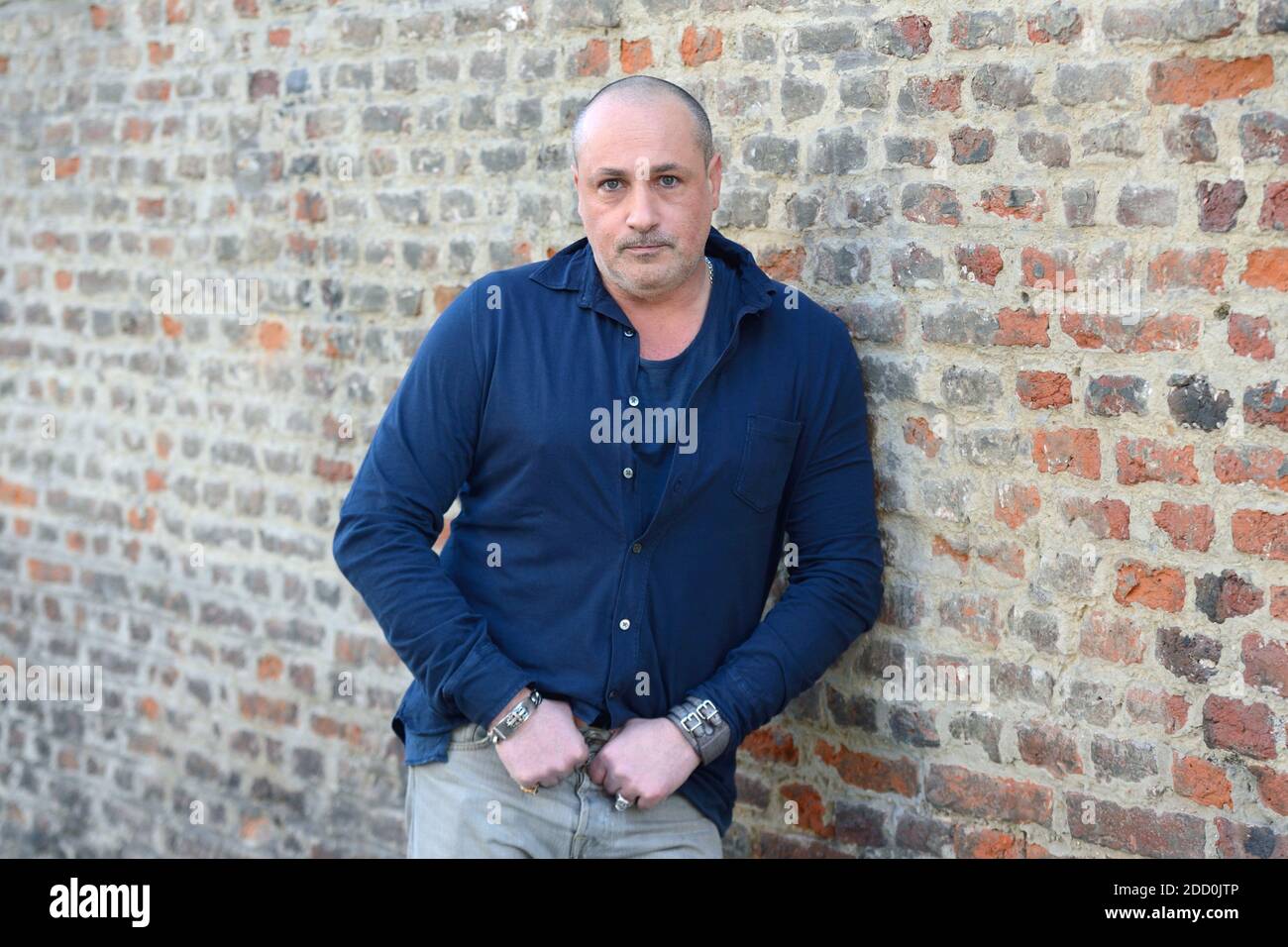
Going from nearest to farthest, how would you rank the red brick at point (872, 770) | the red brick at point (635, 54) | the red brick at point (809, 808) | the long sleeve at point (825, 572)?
the long sleeve at point (825, 572)
the red brick at point (872, 770)
the red brick at point (809, 808)
the red brick at point (635, 54)

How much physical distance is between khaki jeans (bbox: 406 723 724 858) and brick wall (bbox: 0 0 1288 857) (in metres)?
0.66

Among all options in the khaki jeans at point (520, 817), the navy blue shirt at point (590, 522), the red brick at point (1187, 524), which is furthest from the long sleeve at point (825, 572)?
the red brick at point (1187, 524)

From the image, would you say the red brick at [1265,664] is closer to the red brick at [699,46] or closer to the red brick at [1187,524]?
the red brick at [1187,524]

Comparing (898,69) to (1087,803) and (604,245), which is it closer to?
(604,245)

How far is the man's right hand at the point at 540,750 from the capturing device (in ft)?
8.98

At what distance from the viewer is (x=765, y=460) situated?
291 centimetres

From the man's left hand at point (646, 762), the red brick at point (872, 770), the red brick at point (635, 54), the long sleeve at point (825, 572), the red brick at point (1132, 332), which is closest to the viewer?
the red brick at point (1132, 332)

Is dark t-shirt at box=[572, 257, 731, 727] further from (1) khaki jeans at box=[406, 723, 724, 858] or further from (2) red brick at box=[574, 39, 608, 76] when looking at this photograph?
(2) red brick at box=[574, 39, 608, 76]

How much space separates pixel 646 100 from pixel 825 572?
1.02 m

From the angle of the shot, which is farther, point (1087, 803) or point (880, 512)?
point (880, 512)

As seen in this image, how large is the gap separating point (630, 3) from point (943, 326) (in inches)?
46.9

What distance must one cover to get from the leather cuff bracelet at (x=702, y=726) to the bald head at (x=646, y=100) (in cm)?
109

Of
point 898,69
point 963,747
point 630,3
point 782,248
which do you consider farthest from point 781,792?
point 630,3

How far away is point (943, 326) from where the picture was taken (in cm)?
303
